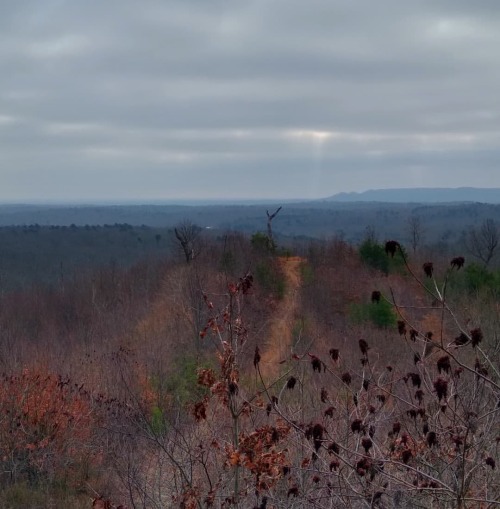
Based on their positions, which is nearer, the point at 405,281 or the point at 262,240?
the point at 405,281

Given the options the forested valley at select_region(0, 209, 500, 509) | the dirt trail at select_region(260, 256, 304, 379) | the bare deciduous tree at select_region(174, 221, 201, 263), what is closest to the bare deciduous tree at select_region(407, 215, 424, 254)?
the forested valley at select_region(0, 209, 500, 509)

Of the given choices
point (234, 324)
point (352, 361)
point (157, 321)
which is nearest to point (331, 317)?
point (157, 321)

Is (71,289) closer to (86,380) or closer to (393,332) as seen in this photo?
(393,332)

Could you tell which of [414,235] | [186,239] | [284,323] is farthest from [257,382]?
[414,235]

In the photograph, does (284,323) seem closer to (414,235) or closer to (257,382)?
(257,382)

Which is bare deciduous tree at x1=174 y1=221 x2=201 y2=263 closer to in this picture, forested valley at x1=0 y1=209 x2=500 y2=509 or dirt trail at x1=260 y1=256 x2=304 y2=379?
forested valley at x1=0 y1=209 x2=500 y2=509

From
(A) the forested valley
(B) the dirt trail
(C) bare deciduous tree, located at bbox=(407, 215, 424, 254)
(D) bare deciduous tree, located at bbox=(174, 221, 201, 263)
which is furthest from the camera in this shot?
(C) bare deciduous tree, located at bbox=(407, 215, 424, 254)

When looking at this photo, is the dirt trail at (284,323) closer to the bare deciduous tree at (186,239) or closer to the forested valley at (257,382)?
the forested valley at (257,382)
